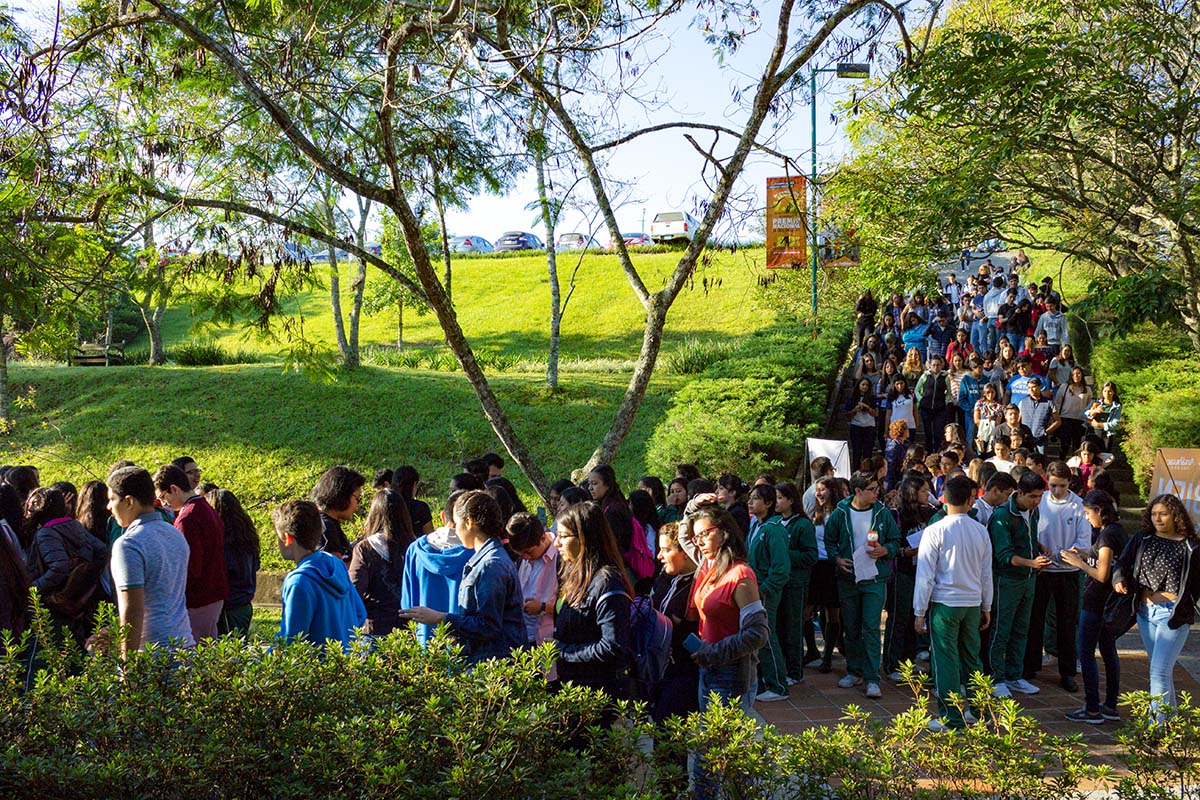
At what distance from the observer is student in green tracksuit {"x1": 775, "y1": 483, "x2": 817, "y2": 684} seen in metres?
8.10

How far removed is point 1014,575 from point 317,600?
18.0ft

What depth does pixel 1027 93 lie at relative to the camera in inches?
400

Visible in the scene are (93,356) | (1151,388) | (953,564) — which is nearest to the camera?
(953,564)

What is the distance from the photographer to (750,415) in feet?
43.4

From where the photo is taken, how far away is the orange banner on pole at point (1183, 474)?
982 centimetres

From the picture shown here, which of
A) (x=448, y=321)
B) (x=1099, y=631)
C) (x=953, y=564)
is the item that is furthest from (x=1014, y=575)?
(x=448, y=321)

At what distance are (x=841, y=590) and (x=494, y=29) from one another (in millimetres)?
6078

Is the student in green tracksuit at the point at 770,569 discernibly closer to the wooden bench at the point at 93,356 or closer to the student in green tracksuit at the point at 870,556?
the student in green tracksuit at the point at 870,556

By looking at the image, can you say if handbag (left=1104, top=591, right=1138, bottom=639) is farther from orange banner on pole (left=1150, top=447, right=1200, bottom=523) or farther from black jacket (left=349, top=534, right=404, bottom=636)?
black jacket (left=349, top=534, right=404, bottom=636)

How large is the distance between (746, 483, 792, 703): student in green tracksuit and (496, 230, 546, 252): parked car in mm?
41273

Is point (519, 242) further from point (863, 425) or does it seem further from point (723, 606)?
point (723, 606)

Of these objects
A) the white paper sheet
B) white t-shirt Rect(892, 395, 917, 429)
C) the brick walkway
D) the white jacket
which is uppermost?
white t-shirt Rect(892, 395, 917, 429)

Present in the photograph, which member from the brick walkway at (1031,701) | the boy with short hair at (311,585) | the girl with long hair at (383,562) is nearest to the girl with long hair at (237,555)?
the girl with long hair at (383,562)

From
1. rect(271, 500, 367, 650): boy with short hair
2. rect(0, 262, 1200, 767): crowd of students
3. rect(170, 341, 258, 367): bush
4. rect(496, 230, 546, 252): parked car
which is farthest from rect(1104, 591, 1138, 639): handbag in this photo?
rect(496, 230, 546, 252): parked car
